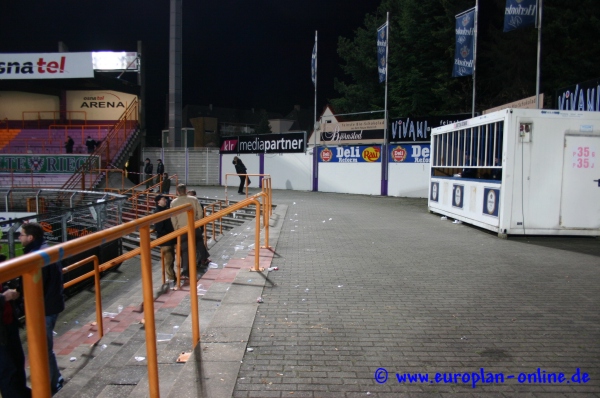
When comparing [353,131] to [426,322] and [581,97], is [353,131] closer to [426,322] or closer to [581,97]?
[581,97]

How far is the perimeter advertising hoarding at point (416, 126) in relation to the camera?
20172 mm

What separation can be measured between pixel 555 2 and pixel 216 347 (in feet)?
96.3

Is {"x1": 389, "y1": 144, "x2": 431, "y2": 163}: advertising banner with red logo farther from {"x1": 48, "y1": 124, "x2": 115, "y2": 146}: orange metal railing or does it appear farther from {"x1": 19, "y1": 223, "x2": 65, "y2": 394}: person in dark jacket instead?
{"x1": 48, "y1": 124, "x2": 115, "y2": 146}: orange metal railing

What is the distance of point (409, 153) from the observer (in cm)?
2150

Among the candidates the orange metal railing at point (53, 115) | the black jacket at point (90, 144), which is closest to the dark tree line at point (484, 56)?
the black jacket at point (90, 144)

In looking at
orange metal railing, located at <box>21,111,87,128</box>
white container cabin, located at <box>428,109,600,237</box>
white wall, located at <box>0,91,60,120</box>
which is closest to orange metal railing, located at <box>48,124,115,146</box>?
orange metal railing, located at <box>21,111,87,128</box>

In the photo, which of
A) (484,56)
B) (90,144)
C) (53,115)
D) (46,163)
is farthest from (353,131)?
(53,115)

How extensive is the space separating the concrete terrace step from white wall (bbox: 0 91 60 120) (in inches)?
1200

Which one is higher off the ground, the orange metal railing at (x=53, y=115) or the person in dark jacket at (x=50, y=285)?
the orange metal railing at (x=53, y=115)

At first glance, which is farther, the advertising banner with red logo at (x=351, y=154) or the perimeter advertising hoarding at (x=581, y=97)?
the advertising banner with red logo at (x=351, y=154)

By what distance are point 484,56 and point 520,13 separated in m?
16.3

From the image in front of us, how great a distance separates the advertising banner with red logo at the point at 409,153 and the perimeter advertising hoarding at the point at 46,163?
16.1 metres

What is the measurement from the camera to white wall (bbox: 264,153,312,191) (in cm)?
2603

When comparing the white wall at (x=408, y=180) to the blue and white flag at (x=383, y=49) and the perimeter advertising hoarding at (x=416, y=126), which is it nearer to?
the perimeter advertising hoarding at (x=416, y=126)
